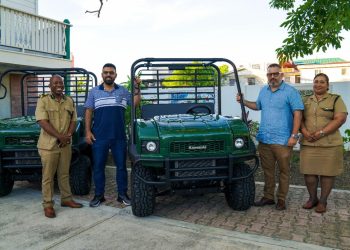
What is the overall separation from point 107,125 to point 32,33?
7062mm

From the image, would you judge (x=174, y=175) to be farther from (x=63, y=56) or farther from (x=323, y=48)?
(x=63, y=56)

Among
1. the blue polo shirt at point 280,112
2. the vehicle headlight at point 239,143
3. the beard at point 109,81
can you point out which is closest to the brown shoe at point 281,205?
the blue polo shirt at point 280,112

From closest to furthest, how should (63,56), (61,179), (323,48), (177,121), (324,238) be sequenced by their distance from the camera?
1. (324,238)
2. (177,121)
3. (61,179)
4. (323,48)
5. (63,56)

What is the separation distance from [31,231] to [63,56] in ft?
28.9

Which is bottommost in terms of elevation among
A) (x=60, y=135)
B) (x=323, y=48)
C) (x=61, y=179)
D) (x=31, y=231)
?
(x=31, y=231)

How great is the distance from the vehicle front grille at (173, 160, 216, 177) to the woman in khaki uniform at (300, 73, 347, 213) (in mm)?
1363

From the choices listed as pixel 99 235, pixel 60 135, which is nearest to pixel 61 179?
pixel 60 135

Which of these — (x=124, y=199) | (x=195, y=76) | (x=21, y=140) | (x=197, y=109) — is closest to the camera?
(x=124, y=199)

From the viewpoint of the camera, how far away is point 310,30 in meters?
6.98

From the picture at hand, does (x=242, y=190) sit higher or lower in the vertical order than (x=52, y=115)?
lower

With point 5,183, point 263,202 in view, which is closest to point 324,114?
point 263,202

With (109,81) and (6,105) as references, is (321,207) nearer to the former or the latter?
(109,81)

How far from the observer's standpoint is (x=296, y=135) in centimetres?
467

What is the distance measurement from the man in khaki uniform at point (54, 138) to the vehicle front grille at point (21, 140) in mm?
506
